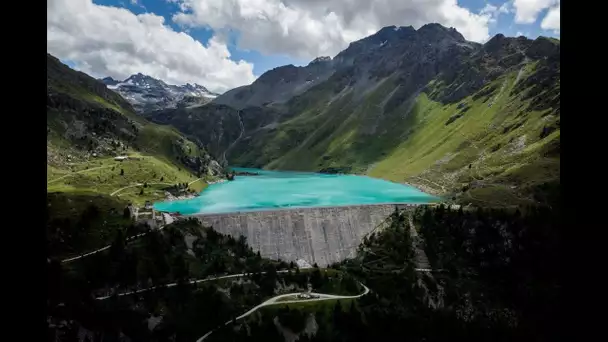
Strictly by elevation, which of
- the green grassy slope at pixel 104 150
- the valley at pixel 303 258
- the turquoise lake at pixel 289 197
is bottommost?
the valley at pixel 303 258

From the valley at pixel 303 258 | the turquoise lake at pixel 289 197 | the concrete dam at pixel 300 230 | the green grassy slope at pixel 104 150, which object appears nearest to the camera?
the valley at pixel 303 258

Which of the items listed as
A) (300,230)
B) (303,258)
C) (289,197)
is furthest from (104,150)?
(303,258)

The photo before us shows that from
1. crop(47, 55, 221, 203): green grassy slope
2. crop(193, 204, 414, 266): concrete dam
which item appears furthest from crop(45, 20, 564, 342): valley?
crop(47, 55, 221, 203): green grassy slope

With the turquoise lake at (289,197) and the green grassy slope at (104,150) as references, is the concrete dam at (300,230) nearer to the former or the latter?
the turquoise lake at (289,197)

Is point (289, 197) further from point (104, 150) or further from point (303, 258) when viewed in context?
point (104, 150)

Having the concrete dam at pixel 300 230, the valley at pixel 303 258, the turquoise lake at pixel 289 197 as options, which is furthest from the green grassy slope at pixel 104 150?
the concrete dam at pixel 300 230
